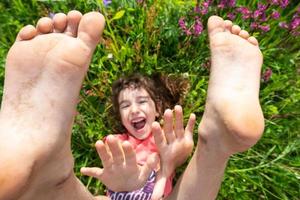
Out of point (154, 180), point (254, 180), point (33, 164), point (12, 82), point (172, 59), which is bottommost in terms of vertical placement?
point (254, 180)

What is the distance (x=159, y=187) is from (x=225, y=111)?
49 cm

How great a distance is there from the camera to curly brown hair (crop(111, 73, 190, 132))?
239cm

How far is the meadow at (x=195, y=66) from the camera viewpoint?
240 cm

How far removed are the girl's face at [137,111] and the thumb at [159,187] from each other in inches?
10.9

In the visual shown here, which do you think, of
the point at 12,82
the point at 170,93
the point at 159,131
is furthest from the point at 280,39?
the point at 12,82

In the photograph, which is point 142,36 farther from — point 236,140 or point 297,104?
point 236,140

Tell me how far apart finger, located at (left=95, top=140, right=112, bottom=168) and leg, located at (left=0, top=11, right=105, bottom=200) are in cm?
15

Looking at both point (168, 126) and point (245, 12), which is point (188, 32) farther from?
point (168, 126)

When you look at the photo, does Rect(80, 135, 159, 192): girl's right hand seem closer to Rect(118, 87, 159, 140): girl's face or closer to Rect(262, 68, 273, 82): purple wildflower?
Rect(118, 87, 159, 140): girl's face

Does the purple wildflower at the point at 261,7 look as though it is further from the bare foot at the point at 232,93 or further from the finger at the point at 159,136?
the finger at the point at 159,136

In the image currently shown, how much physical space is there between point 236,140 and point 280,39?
3.47ft

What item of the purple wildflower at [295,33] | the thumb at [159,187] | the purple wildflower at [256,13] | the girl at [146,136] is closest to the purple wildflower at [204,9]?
the purple wildflower at [256,13]

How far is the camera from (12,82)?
1.70m

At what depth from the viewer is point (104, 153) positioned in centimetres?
194
